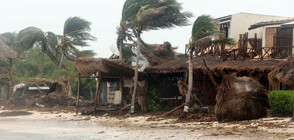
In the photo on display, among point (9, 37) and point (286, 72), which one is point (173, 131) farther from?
point (9, 37)

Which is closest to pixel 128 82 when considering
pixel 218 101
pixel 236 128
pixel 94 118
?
pixel 94 118

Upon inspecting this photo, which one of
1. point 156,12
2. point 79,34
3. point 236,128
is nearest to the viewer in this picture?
point 236,128

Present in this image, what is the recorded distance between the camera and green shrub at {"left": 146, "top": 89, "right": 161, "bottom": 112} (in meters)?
18.9

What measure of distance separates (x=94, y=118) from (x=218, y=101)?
662 centimetres

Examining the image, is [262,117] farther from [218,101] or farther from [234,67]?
[234,67]

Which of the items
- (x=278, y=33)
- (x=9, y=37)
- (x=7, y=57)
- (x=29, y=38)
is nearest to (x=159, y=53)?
(x=278, y=33)

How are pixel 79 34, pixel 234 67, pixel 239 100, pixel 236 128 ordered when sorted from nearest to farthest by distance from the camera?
pixel 236 128 → pixel 239 100 → pixel 234 67 → pixel 79 34

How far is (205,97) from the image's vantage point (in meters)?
18.2

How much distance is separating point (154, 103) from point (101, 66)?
9.68 feet

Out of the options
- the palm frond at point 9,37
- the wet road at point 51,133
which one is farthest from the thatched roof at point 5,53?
the wet road at point 51,133

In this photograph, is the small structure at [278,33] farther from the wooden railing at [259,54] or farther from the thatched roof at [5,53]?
the thatched roof at [5,53]

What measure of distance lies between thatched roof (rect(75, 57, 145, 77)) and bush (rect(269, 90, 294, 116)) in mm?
7580

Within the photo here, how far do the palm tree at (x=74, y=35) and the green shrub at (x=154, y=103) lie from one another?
9.36m

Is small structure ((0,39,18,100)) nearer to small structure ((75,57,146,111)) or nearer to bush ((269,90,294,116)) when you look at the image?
small structure ((75,57,146,111))
